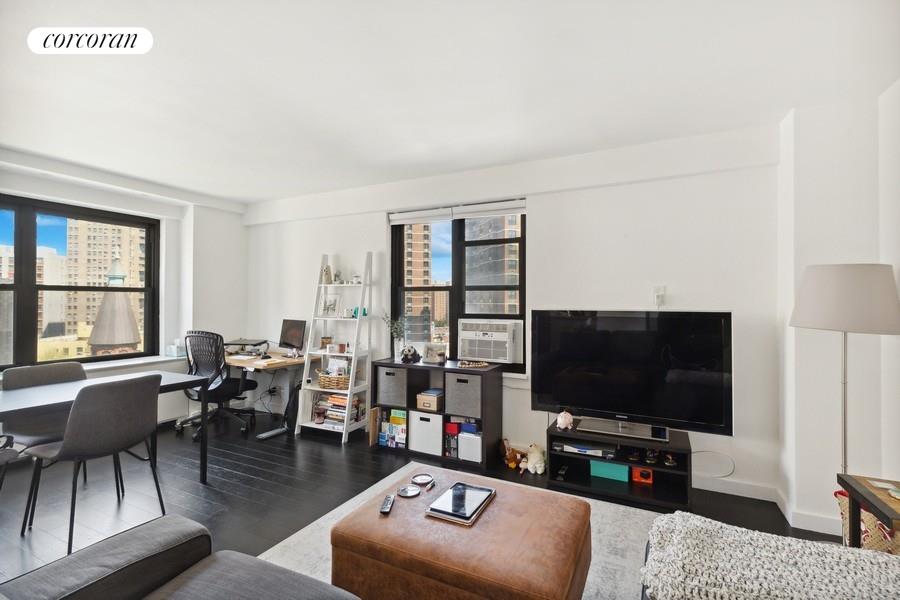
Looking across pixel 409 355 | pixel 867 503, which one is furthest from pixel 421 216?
pixel 867 503

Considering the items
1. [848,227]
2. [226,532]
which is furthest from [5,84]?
[848,227]

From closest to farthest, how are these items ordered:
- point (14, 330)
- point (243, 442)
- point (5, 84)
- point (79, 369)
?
point (5, 84), point (79, 369), point (14, 330), point (243, 442)

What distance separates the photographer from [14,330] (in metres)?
3.59

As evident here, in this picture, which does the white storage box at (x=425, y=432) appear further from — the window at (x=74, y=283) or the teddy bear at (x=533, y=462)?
the window at (x=74, y=283)

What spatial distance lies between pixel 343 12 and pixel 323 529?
103 inches

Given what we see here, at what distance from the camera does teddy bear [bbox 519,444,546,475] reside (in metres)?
3.18

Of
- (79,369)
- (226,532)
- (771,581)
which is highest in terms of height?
(79,369)

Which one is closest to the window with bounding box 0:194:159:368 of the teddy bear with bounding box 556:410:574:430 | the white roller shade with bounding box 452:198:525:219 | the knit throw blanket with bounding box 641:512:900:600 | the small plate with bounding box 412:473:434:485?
the white roller shade with bounding box 452:198:525:219

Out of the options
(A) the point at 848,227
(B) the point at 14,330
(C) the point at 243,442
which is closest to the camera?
(A) the point at 848,227

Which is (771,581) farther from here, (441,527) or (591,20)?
(591,20)

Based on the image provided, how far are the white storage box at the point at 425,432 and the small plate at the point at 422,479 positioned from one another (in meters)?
1.30

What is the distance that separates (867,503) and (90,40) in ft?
12.6

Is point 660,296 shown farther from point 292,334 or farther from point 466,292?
point 292,334

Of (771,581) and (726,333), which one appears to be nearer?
(771,581)
